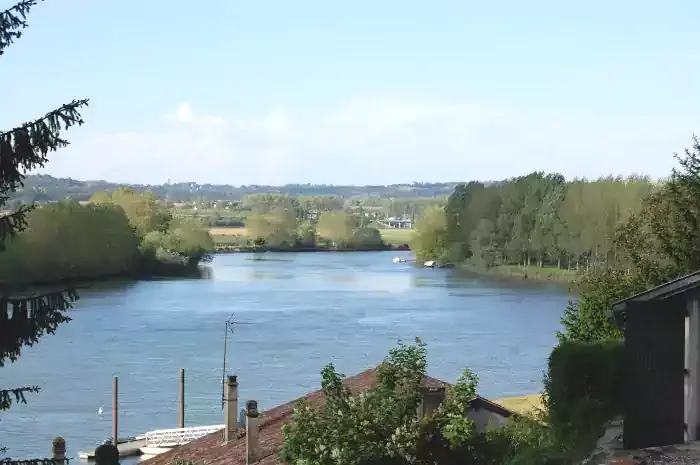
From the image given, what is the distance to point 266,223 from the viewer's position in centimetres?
10356

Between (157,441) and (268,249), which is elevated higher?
(268,249)

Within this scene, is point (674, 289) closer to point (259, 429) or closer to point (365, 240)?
point (259, 429)

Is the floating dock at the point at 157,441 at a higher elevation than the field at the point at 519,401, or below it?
below

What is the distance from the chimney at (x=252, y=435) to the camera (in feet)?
34.6

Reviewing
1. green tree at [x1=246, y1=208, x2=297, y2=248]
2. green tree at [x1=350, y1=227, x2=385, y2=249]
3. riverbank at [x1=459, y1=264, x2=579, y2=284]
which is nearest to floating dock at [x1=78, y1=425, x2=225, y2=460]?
riverbank at [x1=459, y1=264, x2=579, y2=284]

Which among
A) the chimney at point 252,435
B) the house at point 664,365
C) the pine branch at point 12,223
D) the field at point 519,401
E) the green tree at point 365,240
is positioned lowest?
the field at point 519,401

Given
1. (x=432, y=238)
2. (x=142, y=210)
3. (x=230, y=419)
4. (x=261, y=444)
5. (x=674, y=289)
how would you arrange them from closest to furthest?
1. (x=674, y=289)
2. (x=261, y=444)
3. (x=230, y=419)
4. (x=142, y=210)
5. (x=432, y=238)

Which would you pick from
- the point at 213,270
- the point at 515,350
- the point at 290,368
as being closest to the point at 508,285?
the point at 213,270

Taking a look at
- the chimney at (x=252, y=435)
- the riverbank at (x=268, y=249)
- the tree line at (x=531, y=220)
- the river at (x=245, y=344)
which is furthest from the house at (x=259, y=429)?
the riverbank at (x=268, y=249)

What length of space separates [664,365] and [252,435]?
4.23 meters

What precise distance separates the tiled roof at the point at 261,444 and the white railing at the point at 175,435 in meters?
5.93

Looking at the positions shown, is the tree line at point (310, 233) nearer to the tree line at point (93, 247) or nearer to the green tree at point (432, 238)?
the green tree at point (432, 238)

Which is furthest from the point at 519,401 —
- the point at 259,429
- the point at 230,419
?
the point at 259,429

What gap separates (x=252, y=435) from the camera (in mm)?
10672
